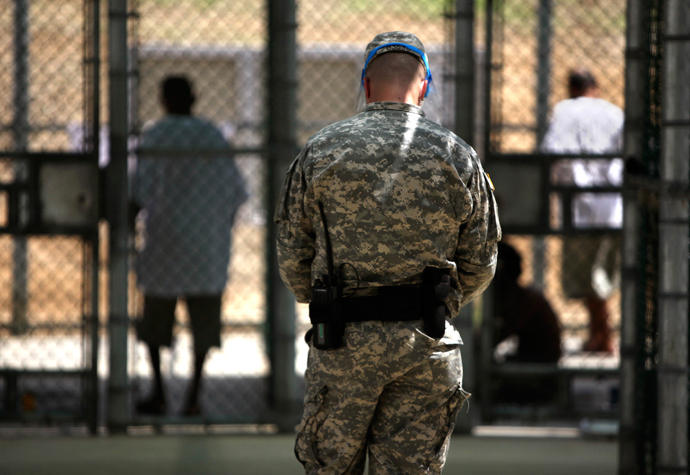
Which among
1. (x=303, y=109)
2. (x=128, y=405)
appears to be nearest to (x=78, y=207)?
(x=128, y=405)

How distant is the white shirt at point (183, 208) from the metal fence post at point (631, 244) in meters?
1.96

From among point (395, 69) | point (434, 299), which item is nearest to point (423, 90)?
point (395, 69)

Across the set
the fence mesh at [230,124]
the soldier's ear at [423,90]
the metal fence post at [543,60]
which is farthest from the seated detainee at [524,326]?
the soldier's ear at [423,90]

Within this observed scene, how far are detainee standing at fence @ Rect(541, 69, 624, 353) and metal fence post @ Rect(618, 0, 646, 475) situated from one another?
2.46 ft

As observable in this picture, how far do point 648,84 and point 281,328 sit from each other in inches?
81.0

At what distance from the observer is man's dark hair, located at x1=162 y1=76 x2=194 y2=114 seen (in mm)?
4156

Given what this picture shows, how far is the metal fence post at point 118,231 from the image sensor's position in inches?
157

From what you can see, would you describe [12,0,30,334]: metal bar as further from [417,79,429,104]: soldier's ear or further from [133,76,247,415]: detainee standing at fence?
[417,79,429,104]: soldier's ear

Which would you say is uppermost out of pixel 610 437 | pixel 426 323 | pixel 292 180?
pixel 292 180

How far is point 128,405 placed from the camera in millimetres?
4121

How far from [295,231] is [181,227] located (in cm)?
194

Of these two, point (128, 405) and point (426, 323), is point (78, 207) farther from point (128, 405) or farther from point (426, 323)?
point (426, 323)

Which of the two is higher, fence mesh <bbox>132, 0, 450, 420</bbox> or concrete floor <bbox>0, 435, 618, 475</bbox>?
fence mesh <bbox>132, 0, 450, 420</bbox>

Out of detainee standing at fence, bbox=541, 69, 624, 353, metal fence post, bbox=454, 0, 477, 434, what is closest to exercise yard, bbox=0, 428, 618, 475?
metal fence post, bbox=454, 0, 477, 434
